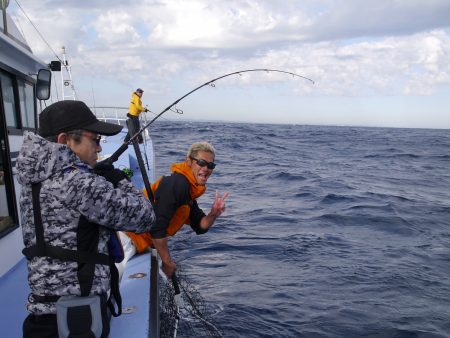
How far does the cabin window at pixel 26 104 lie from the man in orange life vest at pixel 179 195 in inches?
73.0

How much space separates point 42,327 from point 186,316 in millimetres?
2933

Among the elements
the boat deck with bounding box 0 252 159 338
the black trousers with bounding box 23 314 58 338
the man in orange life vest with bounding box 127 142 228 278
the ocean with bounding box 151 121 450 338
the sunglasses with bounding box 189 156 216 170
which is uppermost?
the sunglasses with bounding box 189 156 216 170

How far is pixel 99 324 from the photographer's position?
6.57 ft

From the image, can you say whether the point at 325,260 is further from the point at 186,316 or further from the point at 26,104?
the point at 26,104

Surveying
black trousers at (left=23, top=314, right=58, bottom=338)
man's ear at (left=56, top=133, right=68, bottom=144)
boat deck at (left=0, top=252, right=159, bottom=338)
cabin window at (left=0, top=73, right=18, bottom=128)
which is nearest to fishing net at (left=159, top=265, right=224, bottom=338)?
boat deck at (left=0, top=252, right=159, bottom=338)

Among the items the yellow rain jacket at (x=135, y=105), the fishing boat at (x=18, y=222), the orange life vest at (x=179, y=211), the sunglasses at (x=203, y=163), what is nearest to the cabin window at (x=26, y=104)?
the fishing boat at (x=18, y=222)

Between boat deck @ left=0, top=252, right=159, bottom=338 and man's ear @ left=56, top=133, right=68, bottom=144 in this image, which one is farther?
boat deck @ left=0, top=252, right=159, bottom=338

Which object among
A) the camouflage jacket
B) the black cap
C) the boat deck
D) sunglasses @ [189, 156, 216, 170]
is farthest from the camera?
sunglasses @ [189, 156, 216, 170]

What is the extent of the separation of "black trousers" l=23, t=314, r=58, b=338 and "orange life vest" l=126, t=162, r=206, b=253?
62.8 inches

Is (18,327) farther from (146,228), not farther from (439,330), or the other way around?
(439,330)

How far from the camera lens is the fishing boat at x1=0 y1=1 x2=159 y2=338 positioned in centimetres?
290

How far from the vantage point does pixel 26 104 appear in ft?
15.1

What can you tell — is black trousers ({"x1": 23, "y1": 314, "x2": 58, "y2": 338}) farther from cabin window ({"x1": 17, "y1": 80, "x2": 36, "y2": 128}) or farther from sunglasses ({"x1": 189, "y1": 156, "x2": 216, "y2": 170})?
cabin window ({"x1": 17, "y1": 80, "x2": 36, "y2": 128})

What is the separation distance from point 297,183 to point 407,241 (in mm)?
6450
